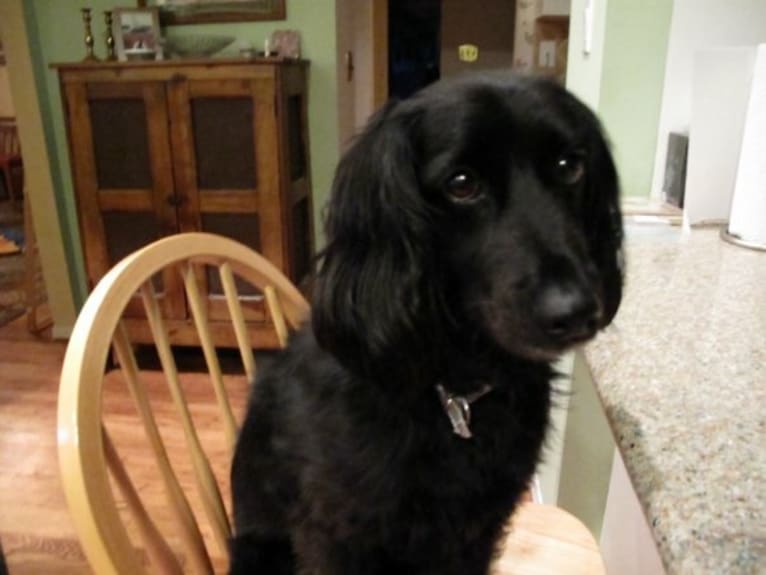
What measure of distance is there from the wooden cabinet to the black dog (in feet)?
5.78

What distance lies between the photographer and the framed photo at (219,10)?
269 centimetres

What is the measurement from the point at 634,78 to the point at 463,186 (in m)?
0.81

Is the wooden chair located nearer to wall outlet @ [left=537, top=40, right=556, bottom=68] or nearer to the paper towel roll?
the paper towel roll

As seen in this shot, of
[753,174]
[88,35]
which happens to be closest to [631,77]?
[753,174]

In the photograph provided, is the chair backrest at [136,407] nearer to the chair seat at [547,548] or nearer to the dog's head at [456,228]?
the dog's head at [456,228]

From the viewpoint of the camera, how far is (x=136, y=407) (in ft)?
2.76

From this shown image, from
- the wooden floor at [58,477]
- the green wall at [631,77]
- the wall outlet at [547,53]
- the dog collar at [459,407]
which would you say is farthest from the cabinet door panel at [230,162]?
the dog collar at [459,407]

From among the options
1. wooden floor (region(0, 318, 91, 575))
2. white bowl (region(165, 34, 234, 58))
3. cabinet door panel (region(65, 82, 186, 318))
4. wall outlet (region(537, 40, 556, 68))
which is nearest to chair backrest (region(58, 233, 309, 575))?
wooden floor (region(0, 318, 91, 575))

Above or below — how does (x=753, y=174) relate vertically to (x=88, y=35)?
below

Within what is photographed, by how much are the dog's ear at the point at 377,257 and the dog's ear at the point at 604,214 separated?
26 cm

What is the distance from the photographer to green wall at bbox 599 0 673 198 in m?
1.26

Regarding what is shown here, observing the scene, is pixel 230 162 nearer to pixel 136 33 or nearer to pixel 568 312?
pixel 136 33

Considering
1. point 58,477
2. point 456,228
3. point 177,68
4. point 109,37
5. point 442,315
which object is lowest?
point 58,477

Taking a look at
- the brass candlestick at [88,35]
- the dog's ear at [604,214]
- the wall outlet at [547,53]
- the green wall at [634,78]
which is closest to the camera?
the dog's ear at [604,214]
